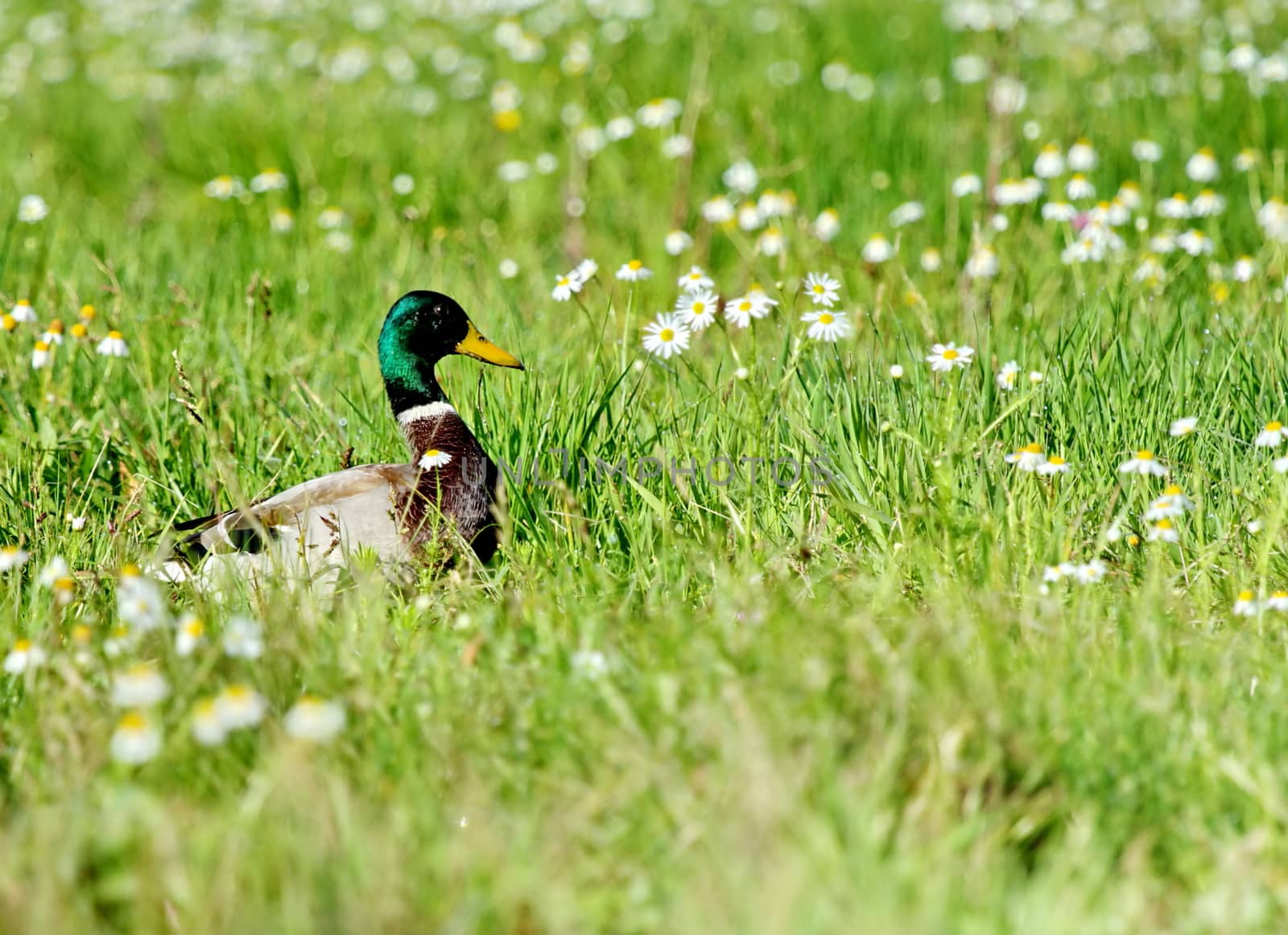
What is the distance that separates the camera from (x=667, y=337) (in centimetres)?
390

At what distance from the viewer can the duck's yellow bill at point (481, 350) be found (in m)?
3.90

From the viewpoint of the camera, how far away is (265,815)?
2.10m

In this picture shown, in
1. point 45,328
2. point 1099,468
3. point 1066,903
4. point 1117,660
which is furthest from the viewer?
point 45,328

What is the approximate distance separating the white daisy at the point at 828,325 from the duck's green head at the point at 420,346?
2.54 ft

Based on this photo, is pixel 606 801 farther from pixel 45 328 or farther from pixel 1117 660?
pixel 45 328

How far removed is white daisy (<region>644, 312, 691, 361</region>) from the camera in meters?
3.85

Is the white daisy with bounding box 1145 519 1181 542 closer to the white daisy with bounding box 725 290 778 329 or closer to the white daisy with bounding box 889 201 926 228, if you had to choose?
the white daisy with bounding box 725 290 778 329

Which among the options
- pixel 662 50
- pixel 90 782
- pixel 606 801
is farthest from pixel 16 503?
pixel 662 50

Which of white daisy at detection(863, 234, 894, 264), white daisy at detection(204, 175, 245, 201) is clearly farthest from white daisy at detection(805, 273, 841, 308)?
white daisy at detection(204, 175, 245, 201)

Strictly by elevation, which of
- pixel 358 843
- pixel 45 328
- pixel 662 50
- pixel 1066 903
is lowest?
pixel 1066 903

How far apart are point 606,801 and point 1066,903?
25.9 inches

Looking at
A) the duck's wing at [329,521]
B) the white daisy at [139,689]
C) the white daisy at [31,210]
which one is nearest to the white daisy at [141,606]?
the white daisy at [139,689]

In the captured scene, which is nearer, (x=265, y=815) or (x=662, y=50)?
(x=265, y=815)

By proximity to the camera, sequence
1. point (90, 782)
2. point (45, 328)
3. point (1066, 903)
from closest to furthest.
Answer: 1. point (1066, 903)
2. point (90, 782)
3. point (45, 328)
